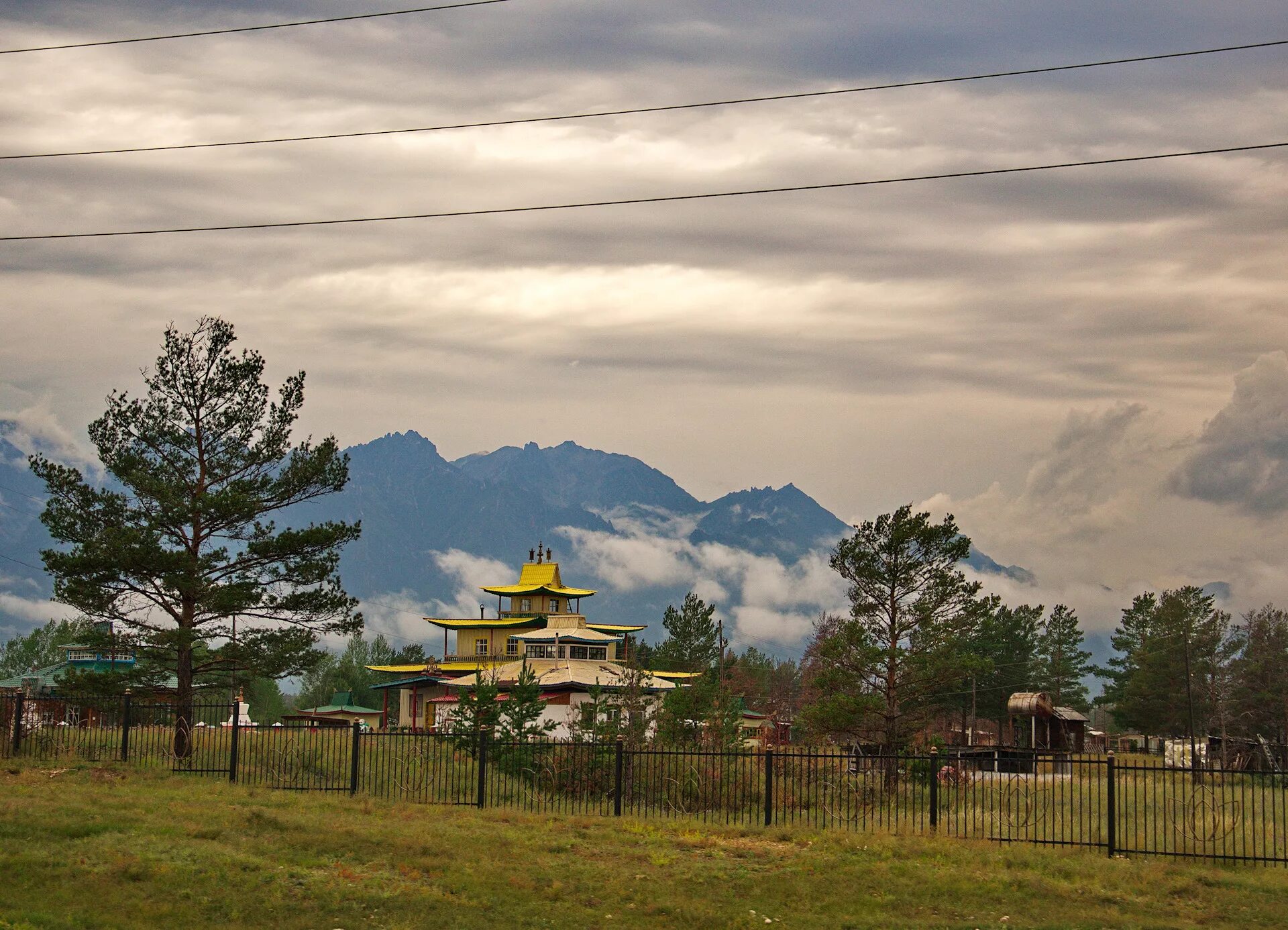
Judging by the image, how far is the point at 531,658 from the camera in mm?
65375

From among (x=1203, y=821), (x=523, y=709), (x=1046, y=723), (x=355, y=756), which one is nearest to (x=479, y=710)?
(x=523, y=709)

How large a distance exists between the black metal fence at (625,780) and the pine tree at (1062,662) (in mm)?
71437

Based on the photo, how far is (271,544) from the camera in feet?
115

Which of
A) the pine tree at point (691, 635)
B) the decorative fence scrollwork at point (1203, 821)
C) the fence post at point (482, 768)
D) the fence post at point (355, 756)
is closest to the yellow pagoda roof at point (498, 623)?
the pine tree at point (691, 635)

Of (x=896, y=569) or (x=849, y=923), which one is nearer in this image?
(x=849, y=923)

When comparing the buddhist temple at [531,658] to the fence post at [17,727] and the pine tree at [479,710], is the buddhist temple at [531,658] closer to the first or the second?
the pine tree at [479,710]

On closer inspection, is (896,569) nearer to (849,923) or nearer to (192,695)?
(192,695)

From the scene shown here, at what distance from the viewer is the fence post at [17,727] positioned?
Result: 28828 mm

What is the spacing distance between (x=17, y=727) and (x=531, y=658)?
37.5 meters

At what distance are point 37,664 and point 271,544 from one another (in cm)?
10702

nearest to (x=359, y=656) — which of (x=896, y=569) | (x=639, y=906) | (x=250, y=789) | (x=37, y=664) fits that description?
(x=37, y=664)

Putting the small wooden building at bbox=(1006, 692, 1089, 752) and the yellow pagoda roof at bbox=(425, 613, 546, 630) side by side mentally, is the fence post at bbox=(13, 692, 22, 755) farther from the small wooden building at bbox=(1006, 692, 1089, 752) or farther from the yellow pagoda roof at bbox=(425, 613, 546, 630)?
the yellow pagoda roof at bbox=(425, 613, 546, 630)

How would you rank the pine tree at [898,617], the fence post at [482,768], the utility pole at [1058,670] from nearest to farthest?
the fence post at [482,768]
the pine tree at [898,617]
the utility pole at [1058,670]

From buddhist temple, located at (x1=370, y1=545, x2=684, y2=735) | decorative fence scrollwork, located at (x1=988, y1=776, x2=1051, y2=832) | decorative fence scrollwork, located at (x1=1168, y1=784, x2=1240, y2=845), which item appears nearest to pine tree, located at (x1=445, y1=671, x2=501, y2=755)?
buddhist temple, located at (x1=370, y1=545, x2=684, y2=735)
